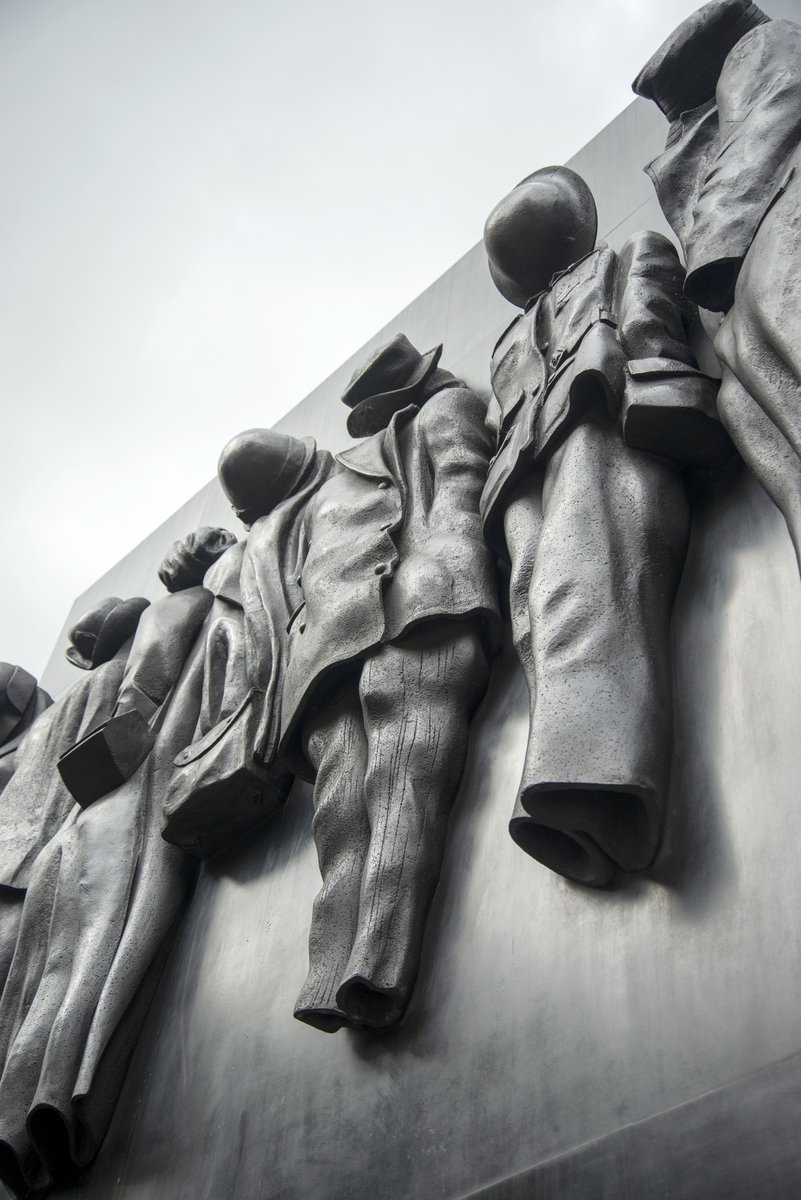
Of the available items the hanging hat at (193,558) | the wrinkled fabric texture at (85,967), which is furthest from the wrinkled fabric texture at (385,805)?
the hanging hat at (193,558)

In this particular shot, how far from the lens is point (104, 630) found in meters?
4.77

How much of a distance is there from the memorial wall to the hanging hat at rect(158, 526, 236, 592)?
1.86 feet

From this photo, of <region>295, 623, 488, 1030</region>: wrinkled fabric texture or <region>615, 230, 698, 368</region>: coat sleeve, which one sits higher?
<region>615, 230, 698, 368</region>: coat sleeve

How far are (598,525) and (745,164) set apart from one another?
3.10ft

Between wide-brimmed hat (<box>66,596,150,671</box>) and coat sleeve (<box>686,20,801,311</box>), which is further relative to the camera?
wide-brimmed hat (<box>66,596,150,671</box>)

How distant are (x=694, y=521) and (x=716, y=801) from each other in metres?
0.78

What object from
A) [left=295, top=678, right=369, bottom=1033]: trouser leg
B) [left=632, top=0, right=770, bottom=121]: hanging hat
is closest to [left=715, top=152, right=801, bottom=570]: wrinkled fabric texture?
[left=632, top=0, right=770, bottom=121]: hanging hat

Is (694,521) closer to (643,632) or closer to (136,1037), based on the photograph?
(643,632)

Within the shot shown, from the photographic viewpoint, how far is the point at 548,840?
7.48 feet

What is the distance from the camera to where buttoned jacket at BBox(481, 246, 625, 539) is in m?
2.74

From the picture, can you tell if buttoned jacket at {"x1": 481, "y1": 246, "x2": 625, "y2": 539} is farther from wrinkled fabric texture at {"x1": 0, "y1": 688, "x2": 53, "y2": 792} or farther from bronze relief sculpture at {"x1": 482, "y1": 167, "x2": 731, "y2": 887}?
wrinkled fabric texture at {"x1": 0, "y1": 688, "x2": 53, "y2": 792}

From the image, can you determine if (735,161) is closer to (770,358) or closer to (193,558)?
(770,358)

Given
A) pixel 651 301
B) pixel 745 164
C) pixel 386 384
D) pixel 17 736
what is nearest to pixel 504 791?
pixel 651 301

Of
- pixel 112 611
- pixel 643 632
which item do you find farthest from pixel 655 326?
pixel 112 611
